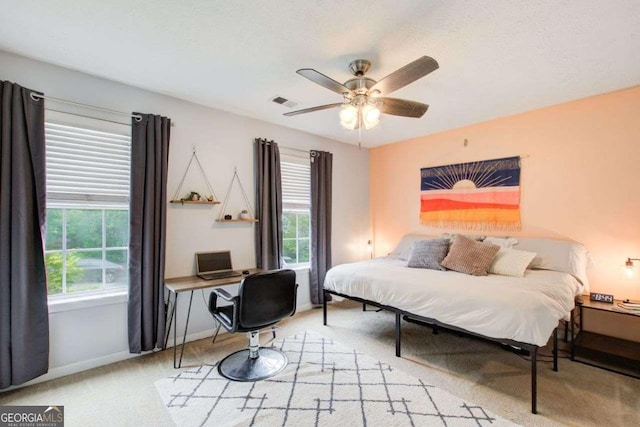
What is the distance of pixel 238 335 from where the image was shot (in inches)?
129

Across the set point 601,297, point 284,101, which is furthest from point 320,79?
point 601,297

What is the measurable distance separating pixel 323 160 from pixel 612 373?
12.0 ft

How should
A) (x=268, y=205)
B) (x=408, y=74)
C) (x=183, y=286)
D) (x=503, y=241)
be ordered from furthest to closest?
1. (x=268, y=205)
2. (x=503, y=241)
3. (x=183, y=286)
4. (x=408, y=74)

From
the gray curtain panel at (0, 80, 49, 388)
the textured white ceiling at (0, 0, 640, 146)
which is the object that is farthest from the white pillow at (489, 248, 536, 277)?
the gray curtain panel at (0, 80, 49, 388)

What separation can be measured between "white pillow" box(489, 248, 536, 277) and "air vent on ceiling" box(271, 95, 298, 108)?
270 centimetres

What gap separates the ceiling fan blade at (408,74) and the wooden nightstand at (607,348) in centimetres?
249

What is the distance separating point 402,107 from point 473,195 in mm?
2109

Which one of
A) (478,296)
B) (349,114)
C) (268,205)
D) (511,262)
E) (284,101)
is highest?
(284,101)

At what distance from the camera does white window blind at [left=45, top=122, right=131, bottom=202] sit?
2.43 m

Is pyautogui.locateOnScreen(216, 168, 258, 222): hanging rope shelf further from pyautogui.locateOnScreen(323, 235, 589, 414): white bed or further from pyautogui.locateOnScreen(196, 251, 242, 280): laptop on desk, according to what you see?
pyautogui.locateOnScreen(323, 235, 589, 414): white bed

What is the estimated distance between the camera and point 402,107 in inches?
94.9

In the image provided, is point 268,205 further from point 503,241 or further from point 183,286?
point 503,241

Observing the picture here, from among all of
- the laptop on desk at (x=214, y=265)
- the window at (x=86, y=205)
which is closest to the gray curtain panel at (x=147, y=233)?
the window at (x=86, y=205)

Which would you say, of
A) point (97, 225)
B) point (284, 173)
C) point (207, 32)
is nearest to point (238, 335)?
point (97, 225)
